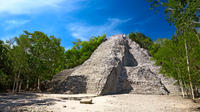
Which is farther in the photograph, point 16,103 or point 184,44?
point 184,44

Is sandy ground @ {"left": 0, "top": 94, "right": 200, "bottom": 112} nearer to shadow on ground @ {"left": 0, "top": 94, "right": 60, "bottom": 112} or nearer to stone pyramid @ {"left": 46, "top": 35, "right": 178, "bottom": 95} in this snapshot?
shadow on ground @ {"left": 0, "top": 94, "right": 60, "bottom": 112}

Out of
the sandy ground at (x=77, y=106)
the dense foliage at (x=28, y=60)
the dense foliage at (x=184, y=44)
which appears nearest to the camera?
the dense foliage at (x=184, y=44)

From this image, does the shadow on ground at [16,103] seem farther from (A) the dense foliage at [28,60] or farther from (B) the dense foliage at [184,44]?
(B) the dense foliage at [184,44]

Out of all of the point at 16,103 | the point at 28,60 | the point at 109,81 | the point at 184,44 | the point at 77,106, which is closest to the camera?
the point at 16,103

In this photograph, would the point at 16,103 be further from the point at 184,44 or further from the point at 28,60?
the point at 184,44

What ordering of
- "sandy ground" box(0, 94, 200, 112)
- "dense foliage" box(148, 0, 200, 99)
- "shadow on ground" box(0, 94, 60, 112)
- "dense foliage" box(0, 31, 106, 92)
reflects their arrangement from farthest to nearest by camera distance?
"dense foliage" box(0, 31, 106, 92)
"sandy ground" box(0, 94, 200, 112)
"shadow on ground" box(0, 94, 60, 112)
"dense foliage" box(148, 0, 200, 99)

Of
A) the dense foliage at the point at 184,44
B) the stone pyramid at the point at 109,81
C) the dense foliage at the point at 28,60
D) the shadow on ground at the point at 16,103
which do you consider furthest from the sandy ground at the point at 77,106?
the dense foliage at the point at 28,60

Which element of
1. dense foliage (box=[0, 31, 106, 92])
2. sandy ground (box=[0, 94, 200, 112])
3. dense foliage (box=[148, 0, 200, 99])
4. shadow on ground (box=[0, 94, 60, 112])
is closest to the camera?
dense foliage (box=[148, 0, 200, 99])

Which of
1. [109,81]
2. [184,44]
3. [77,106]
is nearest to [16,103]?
[77,106]

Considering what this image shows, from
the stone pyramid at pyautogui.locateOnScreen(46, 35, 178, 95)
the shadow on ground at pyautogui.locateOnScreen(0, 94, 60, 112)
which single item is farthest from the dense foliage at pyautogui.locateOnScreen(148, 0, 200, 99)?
the shadow on ground at pyautogui.locateOnScreen(0, 94, 60, 112)

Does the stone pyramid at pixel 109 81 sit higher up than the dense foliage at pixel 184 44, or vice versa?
the dense foliage at pixel 184 44

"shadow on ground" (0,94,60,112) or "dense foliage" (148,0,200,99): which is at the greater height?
"dense foliage" (148,0,200,99)

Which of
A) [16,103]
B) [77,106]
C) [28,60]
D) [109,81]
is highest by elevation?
[28,60]

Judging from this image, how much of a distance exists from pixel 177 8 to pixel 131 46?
28627mm
